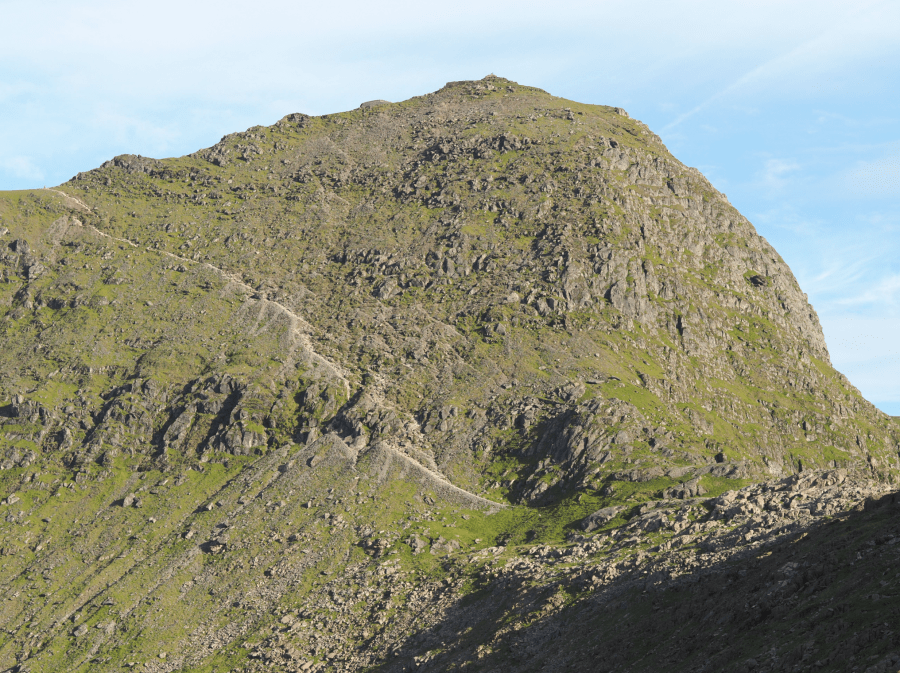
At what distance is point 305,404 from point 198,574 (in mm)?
52066

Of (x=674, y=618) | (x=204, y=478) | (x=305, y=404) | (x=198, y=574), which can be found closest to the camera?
(x=674, y=618)

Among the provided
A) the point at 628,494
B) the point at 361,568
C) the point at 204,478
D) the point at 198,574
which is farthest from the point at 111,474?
the point at 628,494

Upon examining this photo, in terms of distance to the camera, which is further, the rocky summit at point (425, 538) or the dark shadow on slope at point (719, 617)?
the rocky summit at point (425, 538)

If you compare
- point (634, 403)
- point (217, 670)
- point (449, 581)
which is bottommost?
point (217, 670)

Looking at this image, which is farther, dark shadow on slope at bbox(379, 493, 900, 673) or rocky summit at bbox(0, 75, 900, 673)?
rocky summit at bbox(0, 75, 900, 673)

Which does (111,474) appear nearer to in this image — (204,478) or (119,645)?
(204,478)

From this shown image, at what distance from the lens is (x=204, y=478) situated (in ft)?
601

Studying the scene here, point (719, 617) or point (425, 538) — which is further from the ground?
point (719, 617)

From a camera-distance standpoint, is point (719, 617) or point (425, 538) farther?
point (425, 538)

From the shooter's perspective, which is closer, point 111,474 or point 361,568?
point 361,568

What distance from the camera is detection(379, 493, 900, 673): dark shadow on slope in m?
62.1

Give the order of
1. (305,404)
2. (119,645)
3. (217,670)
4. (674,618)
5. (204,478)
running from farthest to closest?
(305,404) → (204,478) → (119,645) → (217,670) → (674,618)

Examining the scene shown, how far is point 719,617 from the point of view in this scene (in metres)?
79.6

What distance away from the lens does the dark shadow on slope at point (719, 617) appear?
204 ft
